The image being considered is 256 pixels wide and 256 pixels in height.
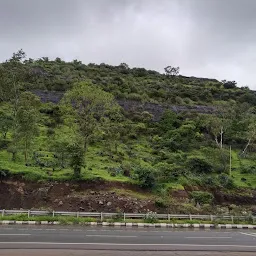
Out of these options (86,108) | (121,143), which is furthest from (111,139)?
(86,108)

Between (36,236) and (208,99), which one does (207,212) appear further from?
(208,99)

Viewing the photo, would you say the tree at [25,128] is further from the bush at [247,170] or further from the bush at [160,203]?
the bush at [247,170]

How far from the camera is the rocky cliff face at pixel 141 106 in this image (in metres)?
64.9

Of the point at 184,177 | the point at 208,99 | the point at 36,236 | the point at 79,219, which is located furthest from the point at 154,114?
the point at 36,236

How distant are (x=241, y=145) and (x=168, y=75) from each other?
51.7m

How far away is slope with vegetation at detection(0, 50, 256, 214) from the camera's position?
35.9 meters

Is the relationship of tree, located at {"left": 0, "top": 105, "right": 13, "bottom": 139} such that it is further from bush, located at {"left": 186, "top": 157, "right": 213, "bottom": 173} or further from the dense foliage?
Answer: bush, located at {"left": 186, "top": 157, "right": 213, "bottom": 173}

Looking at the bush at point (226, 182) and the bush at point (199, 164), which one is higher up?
the bush at point (199, 164)

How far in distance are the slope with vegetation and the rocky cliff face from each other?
17 cm

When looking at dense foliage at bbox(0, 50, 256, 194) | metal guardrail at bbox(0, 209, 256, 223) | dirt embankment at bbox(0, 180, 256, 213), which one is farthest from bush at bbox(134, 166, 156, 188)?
metal guardrail at bbox(0, 209, 256, 223)

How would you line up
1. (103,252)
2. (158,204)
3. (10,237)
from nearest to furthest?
(103,252) → (10,237) → (158,204)

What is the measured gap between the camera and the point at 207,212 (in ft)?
110

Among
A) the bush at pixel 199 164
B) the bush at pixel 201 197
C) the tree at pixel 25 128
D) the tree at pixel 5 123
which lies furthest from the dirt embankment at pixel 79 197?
the tree at pixel 5 123

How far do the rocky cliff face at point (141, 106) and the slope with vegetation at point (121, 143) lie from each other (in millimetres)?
171
